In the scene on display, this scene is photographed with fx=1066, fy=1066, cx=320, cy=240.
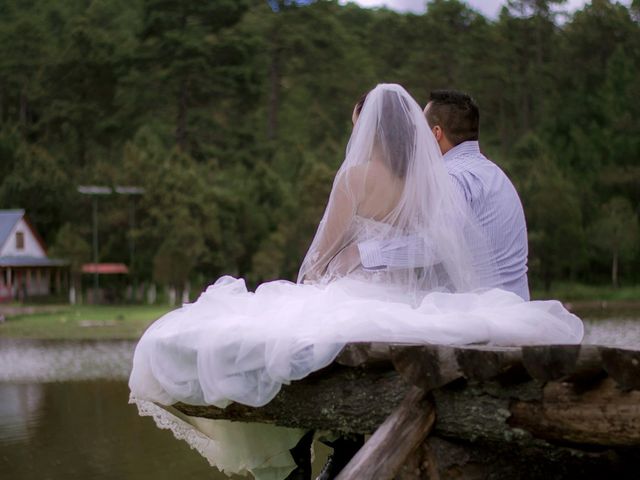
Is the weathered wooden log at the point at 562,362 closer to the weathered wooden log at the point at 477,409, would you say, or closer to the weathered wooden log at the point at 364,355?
the weathered wooden log at the point at 477,409

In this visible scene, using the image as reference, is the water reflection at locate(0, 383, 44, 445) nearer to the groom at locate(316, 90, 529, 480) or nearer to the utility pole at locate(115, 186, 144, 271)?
the groom at locate(316, 90, 529, 480)

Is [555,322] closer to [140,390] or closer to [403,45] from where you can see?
[140,390]

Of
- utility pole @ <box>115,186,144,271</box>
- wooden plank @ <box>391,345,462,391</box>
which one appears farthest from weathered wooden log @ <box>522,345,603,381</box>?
utility pole @ <box>115,186,144,271</box>

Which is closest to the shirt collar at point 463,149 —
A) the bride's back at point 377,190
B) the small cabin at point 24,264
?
the bride's back at point 377,190

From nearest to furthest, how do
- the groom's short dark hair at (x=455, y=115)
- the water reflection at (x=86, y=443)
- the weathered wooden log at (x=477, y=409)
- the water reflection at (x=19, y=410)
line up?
1. the weathered wooden log at (x=477, y=409)
2. the groom's short dark hair at (x=455, y=115)
3. the water reflection at (x=86, y=443)
4. the water reflection at (x=19, y=410)

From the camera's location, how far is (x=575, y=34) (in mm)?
48500

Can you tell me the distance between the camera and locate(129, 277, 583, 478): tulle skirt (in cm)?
282

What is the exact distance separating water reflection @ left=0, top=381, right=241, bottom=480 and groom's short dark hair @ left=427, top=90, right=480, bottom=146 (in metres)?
3.85

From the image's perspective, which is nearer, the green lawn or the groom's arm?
the groom's arm

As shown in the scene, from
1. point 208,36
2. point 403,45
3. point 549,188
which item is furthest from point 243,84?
point 549,188

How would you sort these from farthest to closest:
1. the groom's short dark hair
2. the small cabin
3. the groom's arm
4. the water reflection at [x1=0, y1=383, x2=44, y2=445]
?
the small cabin → the water reflection at [x1=0, y1=383, x2=44, y2=445] → the groom's short dark hair → the groom's arm

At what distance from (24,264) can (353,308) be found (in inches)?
1328

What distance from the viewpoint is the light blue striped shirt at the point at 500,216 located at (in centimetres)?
342

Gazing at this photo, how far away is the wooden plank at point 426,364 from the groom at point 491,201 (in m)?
0.79
